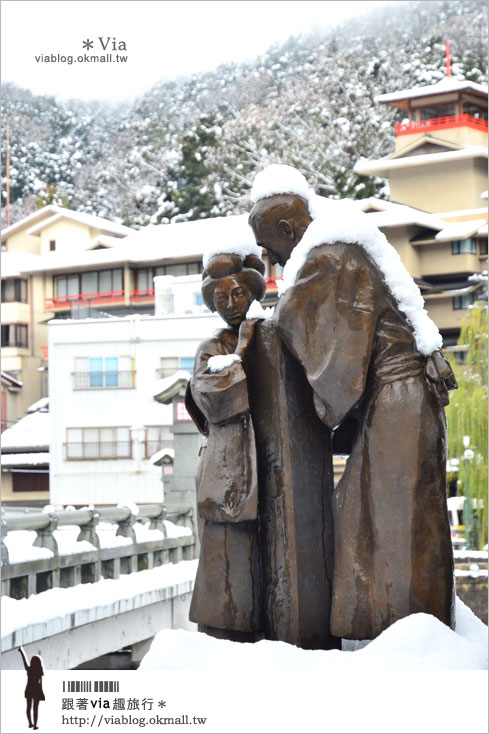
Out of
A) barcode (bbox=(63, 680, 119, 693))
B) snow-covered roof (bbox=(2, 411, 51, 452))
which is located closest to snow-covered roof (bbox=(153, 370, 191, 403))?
barcode (bbox=(63, 680, 119, 693))

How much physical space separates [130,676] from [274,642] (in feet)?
1.50

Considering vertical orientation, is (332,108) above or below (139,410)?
above

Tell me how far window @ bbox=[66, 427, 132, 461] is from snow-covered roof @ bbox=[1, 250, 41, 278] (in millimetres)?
6173

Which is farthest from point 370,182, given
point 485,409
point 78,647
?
point 78,647

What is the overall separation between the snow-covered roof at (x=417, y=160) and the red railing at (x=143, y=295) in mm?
6674

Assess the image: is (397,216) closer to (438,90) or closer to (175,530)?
(438,90)

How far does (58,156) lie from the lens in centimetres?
2867

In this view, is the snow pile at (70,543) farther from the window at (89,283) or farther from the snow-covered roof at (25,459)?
the window at (89,283)

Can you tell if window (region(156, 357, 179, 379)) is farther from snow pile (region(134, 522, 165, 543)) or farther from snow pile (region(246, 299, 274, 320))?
snow pile (region(246, 299, 274, 320))

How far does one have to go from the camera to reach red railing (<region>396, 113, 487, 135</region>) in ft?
91.6

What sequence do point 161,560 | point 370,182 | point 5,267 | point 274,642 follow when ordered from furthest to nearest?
point 370,182, point 5,267, point 161,560, point 274,642

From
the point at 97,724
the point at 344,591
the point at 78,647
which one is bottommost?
the point at 78,647

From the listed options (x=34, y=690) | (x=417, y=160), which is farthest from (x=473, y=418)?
(x=34, y=690)

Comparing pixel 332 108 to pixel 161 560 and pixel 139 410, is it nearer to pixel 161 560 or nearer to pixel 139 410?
pixel 139 410
